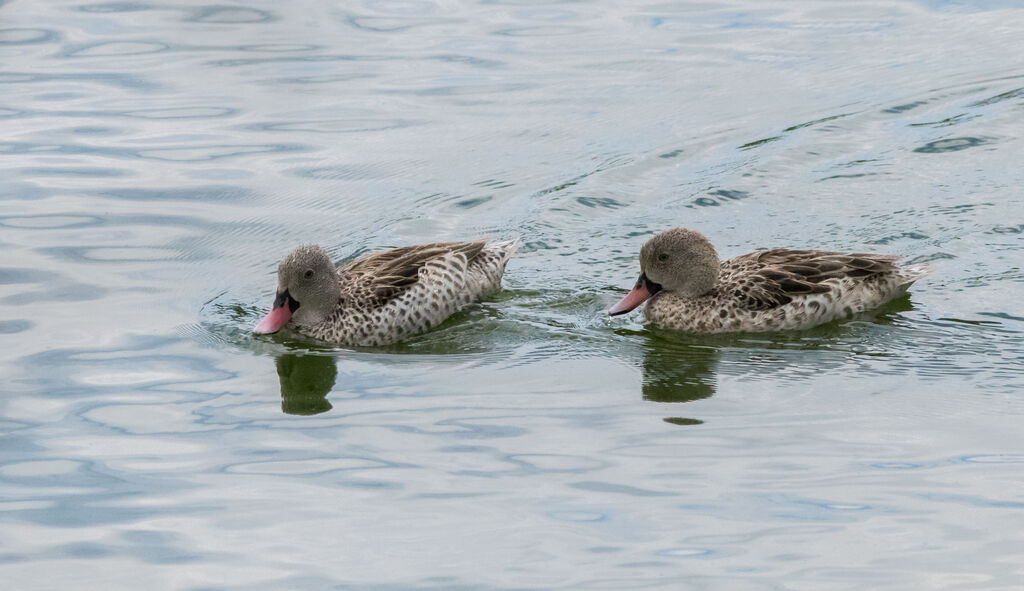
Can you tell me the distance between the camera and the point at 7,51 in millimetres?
19656

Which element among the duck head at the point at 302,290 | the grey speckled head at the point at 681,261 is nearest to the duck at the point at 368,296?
the duck head at the point at 302,290

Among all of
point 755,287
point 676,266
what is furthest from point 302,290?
point 755,287

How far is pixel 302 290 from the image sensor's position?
11039 millimetres

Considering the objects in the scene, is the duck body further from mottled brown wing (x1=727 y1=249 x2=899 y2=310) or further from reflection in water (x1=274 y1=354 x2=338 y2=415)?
reflection in water (x1=274 y1=354 x2=338 y2=415)

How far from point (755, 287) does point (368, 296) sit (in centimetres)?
286

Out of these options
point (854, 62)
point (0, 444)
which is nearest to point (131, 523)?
point (0, 444)

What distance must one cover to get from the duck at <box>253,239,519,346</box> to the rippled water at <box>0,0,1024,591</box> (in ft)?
0.70

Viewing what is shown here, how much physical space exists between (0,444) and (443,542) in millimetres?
3085

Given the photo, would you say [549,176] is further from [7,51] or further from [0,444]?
[7,51]

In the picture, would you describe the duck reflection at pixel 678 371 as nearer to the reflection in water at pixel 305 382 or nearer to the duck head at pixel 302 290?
the reflection in water at pixel 305 382

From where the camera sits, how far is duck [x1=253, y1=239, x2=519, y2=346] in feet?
36.2

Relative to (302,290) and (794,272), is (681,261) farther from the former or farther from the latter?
(302,290)

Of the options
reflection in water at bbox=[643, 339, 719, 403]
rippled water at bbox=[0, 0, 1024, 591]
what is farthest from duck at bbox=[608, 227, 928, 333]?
reflection in water at bbox=[643, 339, 719, 403]

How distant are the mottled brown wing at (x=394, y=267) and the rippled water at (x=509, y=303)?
0.46 metres
